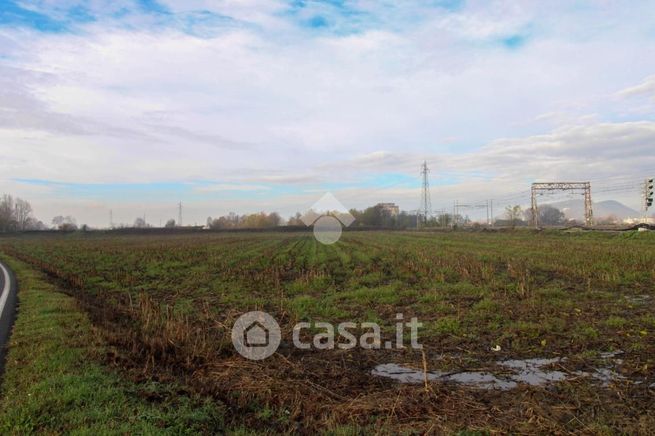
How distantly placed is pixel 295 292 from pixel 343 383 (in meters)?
8.82

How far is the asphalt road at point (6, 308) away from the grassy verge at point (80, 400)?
0.31 meters

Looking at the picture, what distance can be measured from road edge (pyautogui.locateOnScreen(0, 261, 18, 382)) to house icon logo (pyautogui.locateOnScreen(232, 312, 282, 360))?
371cm

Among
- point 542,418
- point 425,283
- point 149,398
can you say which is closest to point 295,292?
point 425,283

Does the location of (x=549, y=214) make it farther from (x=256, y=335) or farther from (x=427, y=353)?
(x=256, y=335)

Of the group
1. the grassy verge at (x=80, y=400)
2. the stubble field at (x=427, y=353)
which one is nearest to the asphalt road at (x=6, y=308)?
the grassy verge at (x=80, y=400)

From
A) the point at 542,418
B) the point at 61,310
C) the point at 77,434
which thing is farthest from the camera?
the point at 61,310

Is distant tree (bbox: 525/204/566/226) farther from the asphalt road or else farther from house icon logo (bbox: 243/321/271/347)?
house icon logo (bbox: 243/321/271/347)

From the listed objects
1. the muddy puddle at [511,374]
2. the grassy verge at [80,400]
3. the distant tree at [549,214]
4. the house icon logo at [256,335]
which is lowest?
the muddy puddle at [511,374]

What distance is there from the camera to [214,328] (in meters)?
10.3

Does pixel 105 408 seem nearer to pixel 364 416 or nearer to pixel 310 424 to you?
pixel 310 424

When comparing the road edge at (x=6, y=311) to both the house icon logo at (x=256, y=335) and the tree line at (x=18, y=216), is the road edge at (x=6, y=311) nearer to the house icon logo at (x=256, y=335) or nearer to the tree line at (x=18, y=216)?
the house icon logo at (x=256, y=335)

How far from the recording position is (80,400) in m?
5.43

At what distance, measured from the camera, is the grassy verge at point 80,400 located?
4.83 meters

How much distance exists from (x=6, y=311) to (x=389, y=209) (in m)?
130
